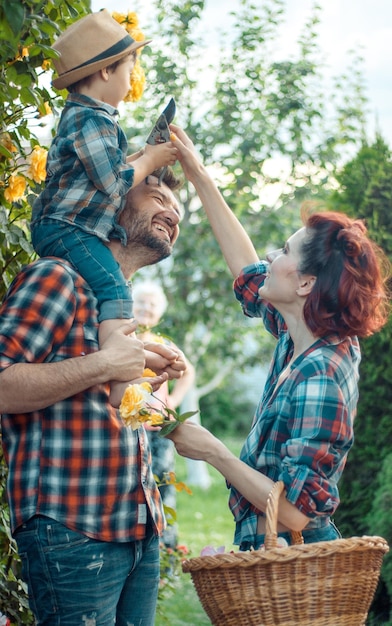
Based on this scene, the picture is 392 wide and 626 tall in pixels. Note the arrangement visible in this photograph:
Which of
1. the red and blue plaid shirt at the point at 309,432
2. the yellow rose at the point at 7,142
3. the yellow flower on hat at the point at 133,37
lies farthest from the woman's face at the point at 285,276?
the yellow rose at the point at 7,142

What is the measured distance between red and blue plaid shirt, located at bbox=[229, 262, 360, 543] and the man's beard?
19.4 inches

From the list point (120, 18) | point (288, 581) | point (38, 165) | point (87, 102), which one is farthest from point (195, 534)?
point (288, 581)

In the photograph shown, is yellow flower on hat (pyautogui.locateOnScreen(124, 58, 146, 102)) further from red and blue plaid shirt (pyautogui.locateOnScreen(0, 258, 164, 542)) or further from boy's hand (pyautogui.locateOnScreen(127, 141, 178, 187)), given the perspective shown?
red and blue plaid shirt (pyautogui.locateOnScreen(0, 258, 164, 542))

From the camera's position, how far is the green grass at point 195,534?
5427 mm

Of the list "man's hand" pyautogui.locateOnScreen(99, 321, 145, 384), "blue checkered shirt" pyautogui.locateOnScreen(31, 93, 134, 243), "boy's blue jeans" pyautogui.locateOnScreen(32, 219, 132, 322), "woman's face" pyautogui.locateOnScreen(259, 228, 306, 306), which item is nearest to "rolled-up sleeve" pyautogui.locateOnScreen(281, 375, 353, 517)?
"woman's face" pyautogui.locateOnScreen(259, 228, 306, 306)

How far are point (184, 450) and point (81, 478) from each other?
0.26 metres

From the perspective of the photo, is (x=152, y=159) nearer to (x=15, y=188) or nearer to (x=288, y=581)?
(x=15, y=188)

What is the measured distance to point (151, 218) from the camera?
94.0 inches

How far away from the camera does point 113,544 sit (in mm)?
2102

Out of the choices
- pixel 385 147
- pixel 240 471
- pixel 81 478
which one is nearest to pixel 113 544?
pixel 81 478

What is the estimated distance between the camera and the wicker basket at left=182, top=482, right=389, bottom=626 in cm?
179

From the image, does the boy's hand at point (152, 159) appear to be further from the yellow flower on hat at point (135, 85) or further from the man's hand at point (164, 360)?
→ the man's hand at point (164, 360)

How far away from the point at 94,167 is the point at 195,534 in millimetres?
7638

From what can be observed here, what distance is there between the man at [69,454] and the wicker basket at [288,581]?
28cm
